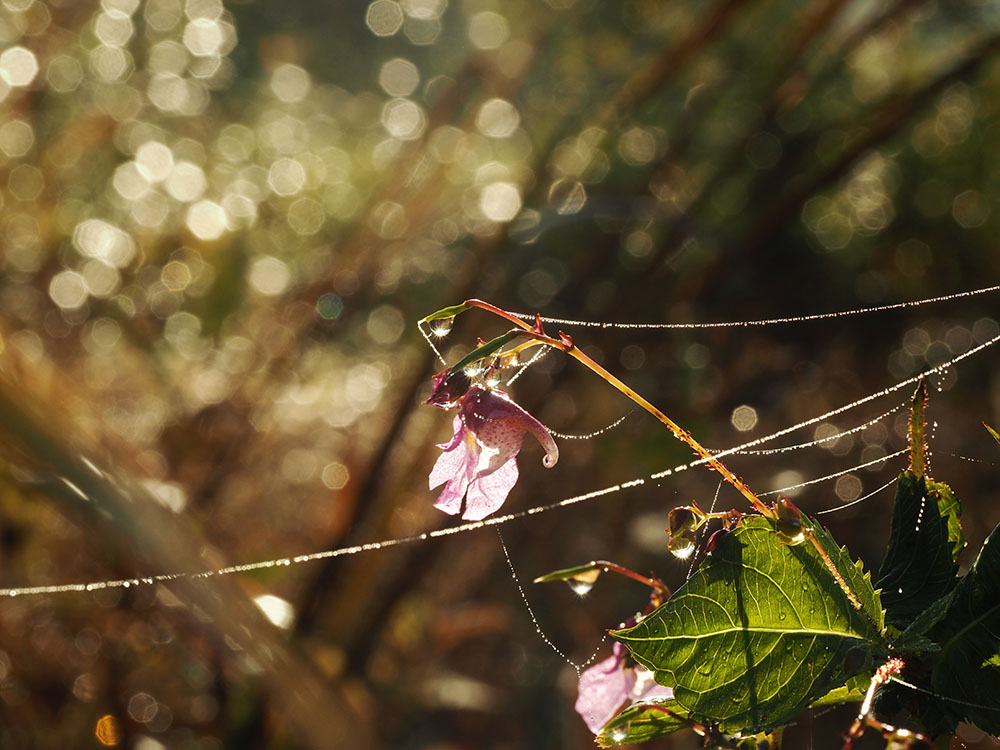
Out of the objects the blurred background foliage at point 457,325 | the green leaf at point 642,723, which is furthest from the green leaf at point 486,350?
the blurred background foliage at point 457,325

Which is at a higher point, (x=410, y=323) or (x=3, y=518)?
(x=410, y=323)

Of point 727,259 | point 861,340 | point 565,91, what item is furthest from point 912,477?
point 565,91

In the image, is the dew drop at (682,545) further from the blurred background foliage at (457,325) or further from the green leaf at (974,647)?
the blurred background foliage at (457,325)

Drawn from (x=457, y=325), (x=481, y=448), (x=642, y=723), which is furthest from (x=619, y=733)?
(x=457, y=325)

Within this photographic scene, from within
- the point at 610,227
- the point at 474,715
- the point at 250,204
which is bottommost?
the point at 474,715

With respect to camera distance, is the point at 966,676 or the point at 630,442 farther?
the point at 630,442

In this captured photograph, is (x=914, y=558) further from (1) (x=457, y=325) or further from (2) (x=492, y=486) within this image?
(1) (x=457, y=325)

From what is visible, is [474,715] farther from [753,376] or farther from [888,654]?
[888,654]
